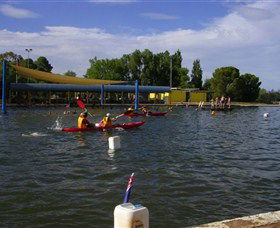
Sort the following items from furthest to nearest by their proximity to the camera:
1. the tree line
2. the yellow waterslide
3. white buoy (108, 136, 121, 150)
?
1. the tree line
2. the yellow waterslide
3. white buoy (108, 136, 121, 150)

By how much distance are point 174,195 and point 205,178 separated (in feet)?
7.39

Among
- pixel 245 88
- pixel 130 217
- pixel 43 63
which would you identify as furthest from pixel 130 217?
pixel 43 63

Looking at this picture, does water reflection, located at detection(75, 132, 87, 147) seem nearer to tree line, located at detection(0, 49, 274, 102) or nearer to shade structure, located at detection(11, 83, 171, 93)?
shade structure, located at detection(11, 83, 171, 93)

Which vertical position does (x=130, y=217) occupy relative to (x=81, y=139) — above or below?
above

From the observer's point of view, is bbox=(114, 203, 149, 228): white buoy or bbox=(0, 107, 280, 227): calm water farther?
bbox=(0, 107, 280, 227): calm water

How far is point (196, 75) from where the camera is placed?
99875mm

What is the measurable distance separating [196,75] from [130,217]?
96.6 meters

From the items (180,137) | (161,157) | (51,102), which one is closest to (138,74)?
(51,102)

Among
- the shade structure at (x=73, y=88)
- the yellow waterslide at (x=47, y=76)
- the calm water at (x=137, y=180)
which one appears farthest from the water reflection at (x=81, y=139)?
the shade structure at (x=73, y=88)

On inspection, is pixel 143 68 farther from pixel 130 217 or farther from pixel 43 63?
pixel 130 217

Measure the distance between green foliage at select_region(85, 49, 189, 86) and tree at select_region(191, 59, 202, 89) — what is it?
10.7 feet

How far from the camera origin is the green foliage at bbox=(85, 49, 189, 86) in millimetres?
97562

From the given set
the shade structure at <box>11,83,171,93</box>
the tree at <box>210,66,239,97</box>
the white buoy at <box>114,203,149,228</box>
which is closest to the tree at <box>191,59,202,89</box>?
the tree at <box>210,66,239,97</box>

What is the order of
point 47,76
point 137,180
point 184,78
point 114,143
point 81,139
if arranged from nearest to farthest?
point 137,180 < point 114,143 < point 81,139 < point 47,76 < point 184,78
